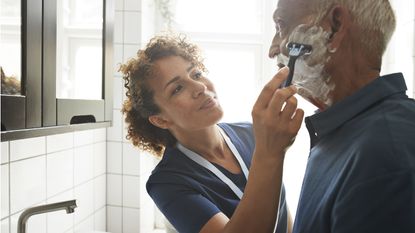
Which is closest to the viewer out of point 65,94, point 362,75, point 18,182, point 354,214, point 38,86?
point 354,214

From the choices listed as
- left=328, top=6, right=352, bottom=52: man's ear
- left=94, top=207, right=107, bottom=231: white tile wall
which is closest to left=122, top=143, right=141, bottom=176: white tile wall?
left=94, top=207, right=107, bottom=231: white tile wall

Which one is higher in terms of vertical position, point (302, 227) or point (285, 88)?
point (285, 88)

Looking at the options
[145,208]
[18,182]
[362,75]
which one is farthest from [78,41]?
[145,208]

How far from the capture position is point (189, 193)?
872mm

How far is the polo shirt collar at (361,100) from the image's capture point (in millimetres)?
539

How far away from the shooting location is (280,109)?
60 cm

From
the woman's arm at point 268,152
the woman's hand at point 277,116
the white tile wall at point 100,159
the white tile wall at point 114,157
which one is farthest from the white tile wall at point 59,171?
the woman's hand at point 277,116

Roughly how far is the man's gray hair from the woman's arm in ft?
0.43

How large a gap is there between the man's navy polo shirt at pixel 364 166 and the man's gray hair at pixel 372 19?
6 cm

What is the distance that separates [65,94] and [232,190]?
1.66ft

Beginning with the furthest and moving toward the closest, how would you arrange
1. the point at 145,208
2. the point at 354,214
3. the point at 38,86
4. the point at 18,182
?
1. the point at 145,208
2. the point at 18,182
3. the point at 38,86
4. the point at 354,214

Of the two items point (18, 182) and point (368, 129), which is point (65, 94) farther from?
→ point (368, 129)

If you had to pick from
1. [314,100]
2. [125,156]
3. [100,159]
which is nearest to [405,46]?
[314,100]

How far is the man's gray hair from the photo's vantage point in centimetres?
55
